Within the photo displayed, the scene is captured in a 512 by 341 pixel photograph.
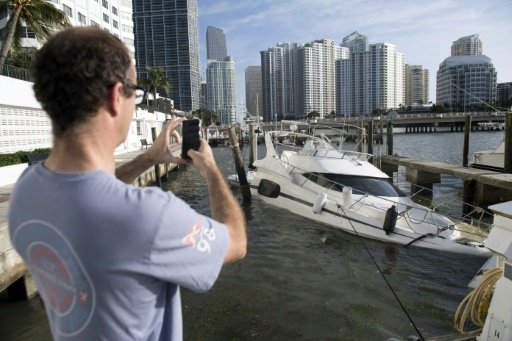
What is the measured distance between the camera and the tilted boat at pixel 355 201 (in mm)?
10000

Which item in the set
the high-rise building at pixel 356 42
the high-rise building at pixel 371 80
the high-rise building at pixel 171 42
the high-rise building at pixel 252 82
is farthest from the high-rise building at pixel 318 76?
the high-rise building at pixel 171 42

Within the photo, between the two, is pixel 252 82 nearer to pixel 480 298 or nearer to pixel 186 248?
pixel 480 298

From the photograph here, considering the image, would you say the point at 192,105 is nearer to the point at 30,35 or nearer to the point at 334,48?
→ the point at 334,48

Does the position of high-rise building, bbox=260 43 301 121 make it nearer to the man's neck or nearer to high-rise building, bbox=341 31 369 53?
high-rise building, bbox=341 31 369 53

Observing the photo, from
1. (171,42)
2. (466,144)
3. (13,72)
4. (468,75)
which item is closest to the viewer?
(13,72)

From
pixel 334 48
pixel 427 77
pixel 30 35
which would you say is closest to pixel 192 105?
pixel 334 48

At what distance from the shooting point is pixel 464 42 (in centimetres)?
6116

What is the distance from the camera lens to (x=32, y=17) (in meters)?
18.3

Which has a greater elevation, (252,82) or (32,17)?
(252,82)

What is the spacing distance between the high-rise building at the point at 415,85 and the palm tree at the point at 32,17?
145360 millimetres

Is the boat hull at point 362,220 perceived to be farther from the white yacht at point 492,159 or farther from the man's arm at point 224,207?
the white yacht at point 492,159

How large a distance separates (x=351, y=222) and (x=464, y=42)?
6200 cm

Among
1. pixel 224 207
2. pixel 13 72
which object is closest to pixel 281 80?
→ pixel 13 72

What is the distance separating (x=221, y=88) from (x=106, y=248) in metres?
156
